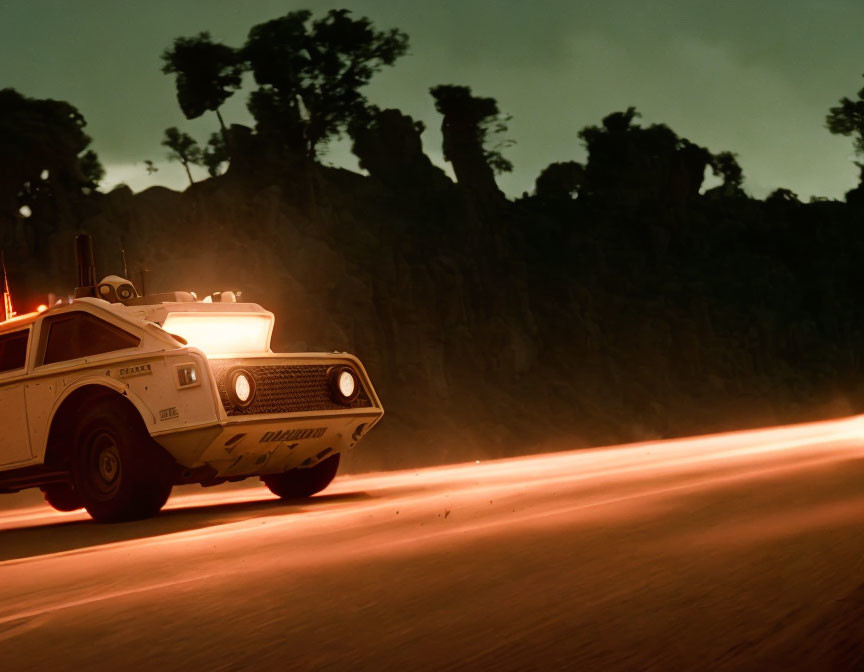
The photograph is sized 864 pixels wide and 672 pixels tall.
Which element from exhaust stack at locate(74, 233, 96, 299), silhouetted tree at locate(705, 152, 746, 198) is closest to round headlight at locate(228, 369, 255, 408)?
exhaust stack at locate(74, 233, 96, 299)

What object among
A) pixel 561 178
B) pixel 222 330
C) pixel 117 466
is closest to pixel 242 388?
pixel 117 466

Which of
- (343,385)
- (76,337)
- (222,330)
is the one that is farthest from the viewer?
(222,330)

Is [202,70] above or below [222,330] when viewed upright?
above

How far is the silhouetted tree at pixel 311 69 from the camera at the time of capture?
5447 cm

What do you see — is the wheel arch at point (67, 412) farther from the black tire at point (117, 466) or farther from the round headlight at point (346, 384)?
the round headlight at point (346, 384)

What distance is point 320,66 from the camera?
184 feet

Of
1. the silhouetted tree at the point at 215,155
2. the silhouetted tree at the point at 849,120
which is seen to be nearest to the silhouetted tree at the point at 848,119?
the silhouetted tree at the point at 849,120

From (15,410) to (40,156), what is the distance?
37110mm

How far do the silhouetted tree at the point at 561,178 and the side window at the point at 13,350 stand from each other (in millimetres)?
55079

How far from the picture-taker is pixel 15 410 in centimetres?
1218

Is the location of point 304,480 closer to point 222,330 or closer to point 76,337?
point 222,330

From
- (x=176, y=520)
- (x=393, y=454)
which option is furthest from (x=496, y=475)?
(x=393, y=454)

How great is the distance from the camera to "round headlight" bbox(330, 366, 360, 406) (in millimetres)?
12367

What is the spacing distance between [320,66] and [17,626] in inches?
2064
